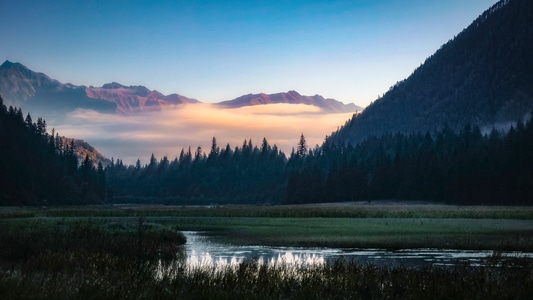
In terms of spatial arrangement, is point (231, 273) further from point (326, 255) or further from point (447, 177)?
point (447, 177)

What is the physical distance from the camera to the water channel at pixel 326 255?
37.8 m

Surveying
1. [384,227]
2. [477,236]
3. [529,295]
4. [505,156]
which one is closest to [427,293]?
[529,295]

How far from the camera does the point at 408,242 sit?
51.5m

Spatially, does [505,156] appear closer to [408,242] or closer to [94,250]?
[408,242]

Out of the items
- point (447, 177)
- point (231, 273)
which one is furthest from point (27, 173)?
point (231, 273)

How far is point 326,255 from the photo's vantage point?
42281 millimetres

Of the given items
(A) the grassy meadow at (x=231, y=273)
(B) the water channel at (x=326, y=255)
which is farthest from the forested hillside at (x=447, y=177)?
(B) the water channel at (x=326, y=255)

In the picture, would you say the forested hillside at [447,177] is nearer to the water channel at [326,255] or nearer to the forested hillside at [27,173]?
the forested hillside at [27,173]

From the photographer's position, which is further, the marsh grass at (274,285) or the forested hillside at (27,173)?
the forested hillside at (27,173)

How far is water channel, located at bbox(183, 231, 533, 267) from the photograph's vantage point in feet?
124

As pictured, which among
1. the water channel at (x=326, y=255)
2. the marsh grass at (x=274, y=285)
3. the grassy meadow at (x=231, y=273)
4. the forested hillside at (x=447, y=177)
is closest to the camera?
the marsh grass at (x=274, y=285)

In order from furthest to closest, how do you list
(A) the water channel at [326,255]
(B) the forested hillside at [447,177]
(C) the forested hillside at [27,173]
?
(C) the forested hillside at [27,173] → (B) the forested hillside at [447,177] → (A) the water channel at [326,255]

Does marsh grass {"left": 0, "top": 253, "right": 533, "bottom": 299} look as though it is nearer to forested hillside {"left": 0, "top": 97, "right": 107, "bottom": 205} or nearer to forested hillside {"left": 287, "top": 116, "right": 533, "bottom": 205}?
forested hillside {"left": 287, "top": 116, "right": 533, "bottom": 205}

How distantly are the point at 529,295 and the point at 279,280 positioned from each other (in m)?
9.78
